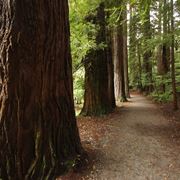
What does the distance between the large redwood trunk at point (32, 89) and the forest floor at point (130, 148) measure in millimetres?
635

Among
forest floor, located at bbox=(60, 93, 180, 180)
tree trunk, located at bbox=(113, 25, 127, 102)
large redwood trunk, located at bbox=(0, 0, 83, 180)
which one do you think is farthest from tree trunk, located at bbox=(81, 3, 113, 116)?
tree trunk, located at bbox=(113, 25, 127, 102)

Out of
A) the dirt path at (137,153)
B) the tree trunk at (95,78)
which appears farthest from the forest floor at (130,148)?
the tree trunk at (95,78)

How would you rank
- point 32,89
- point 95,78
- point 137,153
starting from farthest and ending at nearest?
point 95,78, point 137,153, point 32,89

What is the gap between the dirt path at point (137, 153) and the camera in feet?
16.9

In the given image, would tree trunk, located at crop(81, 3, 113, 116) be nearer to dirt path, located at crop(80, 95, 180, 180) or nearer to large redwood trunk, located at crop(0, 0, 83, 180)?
dirt path, located at crop(80, 95, 180, 180)

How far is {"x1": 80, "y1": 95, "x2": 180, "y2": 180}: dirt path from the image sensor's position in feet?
16.9

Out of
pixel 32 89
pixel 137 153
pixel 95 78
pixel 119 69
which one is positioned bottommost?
pixel 137 153

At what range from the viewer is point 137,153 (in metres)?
6.22

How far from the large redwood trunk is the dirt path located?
96 cm

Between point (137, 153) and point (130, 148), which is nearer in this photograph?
point (137, 153)

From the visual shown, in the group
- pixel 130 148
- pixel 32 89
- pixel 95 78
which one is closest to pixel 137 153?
pixel 130 148

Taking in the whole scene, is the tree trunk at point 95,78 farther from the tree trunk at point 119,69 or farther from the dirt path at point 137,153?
the tree trunk at point 119,69

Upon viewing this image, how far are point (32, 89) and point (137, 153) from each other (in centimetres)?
292

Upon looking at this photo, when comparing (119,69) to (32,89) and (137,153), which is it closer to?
(137,153)
